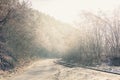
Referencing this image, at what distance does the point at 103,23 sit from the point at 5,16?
1187 inches

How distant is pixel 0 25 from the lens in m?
32.7

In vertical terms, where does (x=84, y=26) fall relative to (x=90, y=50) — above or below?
above

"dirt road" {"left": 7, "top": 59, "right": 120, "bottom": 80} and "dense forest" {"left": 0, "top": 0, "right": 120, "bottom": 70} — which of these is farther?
"dense forest" {"left": 0, "top": 0, "right": 120, "bottom": 70}

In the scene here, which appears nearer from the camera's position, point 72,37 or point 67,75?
point 67,75

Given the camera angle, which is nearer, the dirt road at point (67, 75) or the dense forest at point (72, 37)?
the dirt road at point (67, 75)

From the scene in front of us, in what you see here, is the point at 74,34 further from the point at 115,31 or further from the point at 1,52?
the point at 1,52

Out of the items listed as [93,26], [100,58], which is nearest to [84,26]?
[93,26]

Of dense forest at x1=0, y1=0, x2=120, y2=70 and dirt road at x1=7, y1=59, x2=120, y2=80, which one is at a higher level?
dense forest at x1=0, y1=0, x2=120, y2=70

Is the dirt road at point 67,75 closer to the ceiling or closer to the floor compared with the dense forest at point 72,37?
closer to the floor

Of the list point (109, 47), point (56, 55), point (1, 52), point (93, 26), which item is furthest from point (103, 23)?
point (56, 55)

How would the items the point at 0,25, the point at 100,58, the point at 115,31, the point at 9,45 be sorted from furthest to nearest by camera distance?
the point at 115,31, the point at 100,58, the point at 9,45, the point at 0,25

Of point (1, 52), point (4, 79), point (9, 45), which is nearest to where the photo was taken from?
point (4, 79)

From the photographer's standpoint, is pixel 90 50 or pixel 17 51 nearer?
pixel 17 51

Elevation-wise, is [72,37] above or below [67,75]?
above
